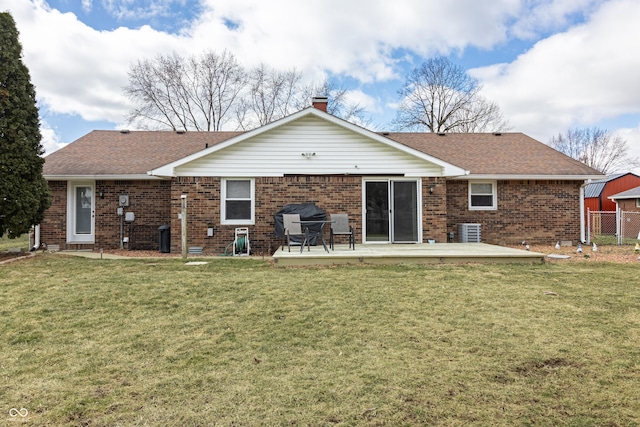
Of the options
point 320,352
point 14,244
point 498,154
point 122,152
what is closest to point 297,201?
point 122,152

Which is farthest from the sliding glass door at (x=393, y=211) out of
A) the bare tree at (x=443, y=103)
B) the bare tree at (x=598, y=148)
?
the bare tree at (x=598, y=148)

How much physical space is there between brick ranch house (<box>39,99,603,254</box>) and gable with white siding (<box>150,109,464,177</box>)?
0.10 ft

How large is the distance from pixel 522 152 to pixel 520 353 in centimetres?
1314

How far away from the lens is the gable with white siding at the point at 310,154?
11508mm

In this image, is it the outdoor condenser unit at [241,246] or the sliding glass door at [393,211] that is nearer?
the outdoor condenser unit at [241,246]

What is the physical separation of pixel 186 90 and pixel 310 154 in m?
22.1

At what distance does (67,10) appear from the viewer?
1445cm

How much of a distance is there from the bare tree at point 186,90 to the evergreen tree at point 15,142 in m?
20.2

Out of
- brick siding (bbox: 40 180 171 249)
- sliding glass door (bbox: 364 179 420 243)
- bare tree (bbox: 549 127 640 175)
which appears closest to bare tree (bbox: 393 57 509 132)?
bare tree (bbox: 549 127 640 175)

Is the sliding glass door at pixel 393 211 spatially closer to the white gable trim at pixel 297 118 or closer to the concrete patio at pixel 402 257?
the white gable trim at pixel 297 118

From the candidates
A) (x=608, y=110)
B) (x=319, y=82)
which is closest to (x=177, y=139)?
(x=319, y=82)

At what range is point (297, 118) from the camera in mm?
11500

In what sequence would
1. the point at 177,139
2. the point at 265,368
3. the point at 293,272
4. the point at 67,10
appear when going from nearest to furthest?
the point at 265,368, the point at 293,272, the point at 67,10, the point at 177,139

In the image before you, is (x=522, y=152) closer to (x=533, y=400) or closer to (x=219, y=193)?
(x=219, y=193)
